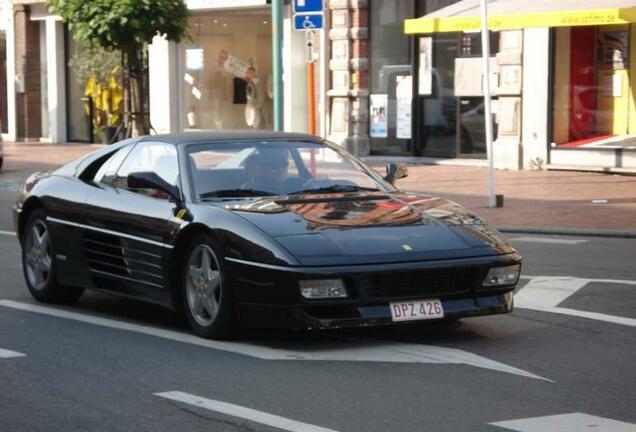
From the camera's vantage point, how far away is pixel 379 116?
90.8 ft

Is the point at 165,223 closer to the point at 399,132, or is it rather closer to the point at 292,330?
the point at 292,330

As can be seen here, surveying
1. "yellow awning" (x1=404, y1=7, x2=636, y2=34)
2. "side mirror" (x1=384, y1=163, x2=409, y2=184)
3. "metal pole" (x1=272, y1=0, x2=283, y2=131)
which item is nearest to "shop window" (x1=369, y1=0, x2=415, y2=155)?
"yellow awning" (x1=404, y1=7, x2=636, y2=34)

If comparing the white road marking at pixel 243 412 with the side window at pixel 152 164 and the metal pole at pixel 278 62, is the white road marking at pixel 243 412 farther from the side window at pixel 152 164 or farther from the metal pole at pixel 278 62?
the metal pole at pixel 278 62

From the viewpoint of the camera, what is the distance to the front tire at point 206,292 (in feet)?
27.8

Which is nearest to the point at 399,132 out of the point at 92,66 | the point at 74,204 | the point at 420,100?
the point at 420,100

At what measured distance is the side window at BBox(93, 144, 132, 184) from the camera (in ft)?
33.5

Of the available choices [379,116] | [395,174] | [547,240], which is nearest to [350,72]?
[379,116]

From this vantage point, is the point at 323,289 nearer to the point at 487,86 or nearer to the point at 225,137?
the point at 225,137

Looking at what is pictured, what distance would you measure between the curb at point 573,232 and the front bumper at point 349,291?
24.3ft

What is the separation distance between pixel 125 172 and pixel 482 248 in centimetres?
291

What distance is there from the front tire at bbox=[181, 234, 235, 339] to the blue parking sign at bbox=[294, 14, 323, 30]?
9.22m

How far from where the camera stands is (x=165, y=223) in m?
9.09

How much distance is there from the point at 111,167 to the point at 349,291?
9.46 feet

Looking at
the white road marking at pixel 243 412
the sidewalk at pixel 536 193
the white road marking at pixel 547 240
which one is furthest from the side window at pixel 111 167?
the sidewalk at pixel 536 193
